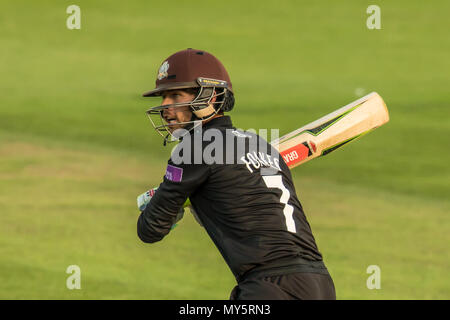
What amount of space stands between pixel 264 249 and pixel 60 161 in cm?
596

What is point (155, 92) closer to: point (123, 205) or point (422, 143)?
point (123, 205)

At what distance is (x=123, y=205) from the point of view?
727 cm

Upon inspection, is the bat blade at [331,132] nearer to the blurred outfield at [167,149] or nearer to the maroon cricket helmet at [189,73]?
the maroon cricket helmet at [189,73]

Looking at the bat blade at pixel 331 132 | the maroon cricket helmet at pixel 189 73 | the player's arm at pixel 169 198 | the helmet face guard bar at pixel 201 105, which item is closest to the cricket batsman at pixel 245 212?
the player's arm at pixel 169 198

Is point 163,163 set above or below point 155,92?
above

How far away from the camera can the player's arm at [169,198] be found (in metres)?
3.10

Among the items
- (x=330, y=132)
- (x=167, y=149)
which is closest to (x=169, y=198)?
(x=330, y=132)

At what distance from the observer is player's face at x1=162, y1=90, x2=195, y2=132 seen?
3.49m

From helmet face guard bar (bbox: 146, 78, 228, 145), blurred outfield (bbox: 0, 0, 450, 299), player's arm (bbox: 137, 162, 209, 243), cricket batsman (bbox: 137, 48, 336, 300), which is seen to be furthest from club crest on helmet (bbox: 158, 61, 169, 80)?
blurred outfield (bbox: 0, 0, 450, 299)

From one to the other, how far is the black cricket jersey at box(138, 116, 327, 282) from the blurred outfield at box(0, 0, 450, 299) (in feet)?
7.58

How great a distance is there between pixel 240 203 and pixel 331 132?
61.9 inches

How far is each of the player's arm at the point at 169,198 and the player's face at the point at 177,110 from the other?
376 millimetres

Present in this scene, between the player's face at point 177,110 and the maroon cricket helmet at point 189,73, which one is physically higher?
the maroon cricket helmet at point 189,73

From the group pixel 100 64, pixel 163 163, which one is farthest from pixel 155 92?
pixel 100 64
